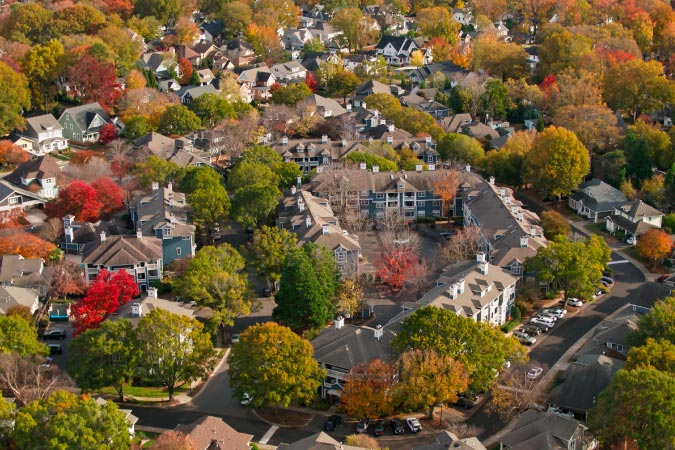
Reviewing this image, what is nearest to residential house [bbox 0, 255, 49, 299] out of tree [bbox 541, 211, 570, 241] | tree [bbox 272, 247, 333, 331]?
tree [bbox 272, 247, 333, 331]

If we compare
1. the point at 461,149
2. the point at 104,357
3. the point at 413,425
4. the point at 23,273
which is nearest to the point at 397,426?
the point at 413,425

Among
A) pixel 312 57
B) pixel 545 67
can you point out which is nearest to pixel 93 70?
pixel 312 57

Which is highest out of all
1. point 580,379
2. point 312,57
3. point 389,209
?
point 580,379

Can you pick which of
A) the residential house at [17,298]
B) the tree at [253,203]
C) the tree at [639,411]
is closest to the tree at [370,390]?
the tree at [639,411]

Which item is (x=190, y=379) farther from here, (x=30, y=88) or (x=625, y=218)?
(x=30, y=88)

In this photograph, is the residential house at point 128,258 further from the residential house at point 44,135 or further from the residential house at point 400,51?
the residential house at point 400,51

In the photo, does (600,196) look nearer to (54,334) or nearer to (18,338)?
(54,334)
